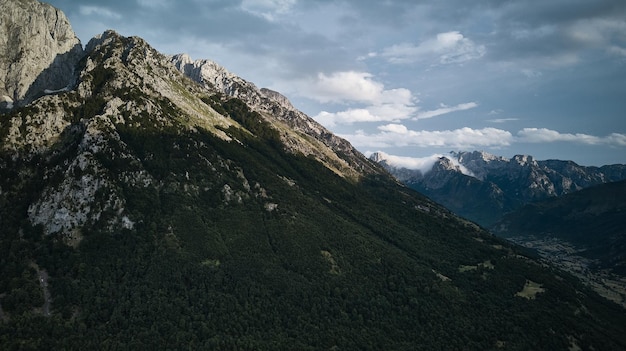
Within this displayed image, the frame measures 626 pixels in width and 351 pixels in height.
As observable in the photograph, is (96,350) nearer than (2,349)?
No

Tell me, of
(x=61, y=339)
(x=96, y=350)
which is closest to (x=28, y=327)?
(x=61, y=339)

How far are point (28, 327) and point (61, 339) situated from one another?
54.2ft

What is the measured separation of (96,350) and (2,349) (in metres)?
36.9

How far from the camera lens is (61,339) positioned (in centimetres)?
19888

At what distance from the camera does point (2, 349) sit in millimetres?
182125

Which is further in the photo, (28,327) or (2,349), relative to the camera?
(28,327)

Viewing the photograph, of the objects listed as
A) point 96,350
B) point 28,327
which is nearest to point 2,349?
point 28,327

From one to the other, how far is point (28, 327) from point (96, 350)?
1342 inches

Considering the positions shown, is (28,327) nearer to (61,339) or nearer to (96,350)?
(61,339)

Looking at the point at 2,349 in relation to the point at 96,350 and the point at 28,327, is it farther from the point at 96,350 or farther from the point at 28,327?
the point at 96,350

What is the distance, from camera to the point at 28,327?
652ft

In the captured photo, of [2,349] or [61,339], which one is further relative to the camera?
[61,339]

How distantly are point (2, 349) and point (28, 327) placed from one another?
16882 millimetres
